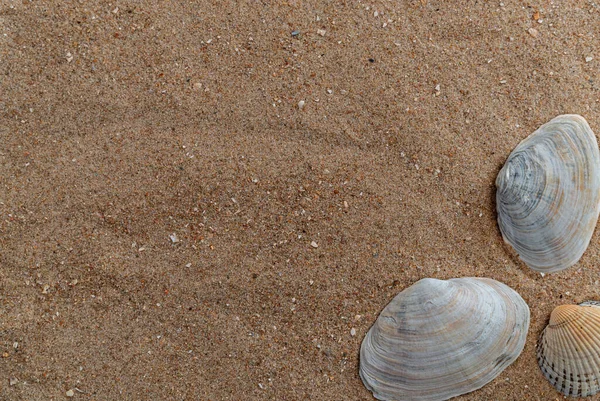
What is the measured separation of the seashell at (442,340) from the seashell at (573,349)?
0.15m

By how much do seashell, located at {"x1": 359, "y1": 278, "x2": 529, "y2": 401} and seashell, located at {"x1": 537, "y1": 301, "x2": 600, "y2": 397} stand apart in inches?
5.8

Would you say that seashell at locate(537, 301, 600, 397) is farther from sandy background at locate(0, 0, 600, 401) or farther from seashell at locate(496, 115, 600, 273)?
seashell at locate(496, 115, 600, 273)

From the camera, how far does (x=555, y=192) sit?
2543mm

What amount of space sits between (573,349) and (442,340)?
669 millimetres

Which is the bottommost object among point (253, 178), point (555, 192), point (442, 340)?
point (442, 340)

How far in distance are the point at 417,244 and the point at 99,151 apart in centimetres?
176

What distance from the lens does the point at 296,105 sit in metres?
2.71

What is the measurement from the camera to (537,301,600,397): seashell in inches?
99.3

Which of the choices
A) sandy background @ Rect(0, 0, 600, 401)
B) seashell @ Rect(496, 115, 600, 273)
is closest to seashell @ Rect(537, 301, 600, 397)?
sandy background @ Rect(0, 0, 600, 401)

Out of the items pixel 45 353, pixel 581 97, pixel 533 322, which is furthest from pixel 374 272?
pixel 45 353

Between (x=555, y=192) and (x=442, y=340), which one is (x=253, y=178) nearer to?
(x=442, y=340)

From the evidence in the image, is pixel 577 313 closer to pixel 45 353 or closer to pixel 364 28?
pixel 364 28

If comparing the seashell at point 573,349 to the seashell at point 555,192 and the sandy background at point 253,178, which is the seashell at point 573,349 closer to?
the sandy background at point 253,178

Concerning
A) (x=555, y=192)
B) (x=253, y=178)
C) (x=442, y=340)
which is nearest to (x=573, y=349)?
(x=442, y=340)
